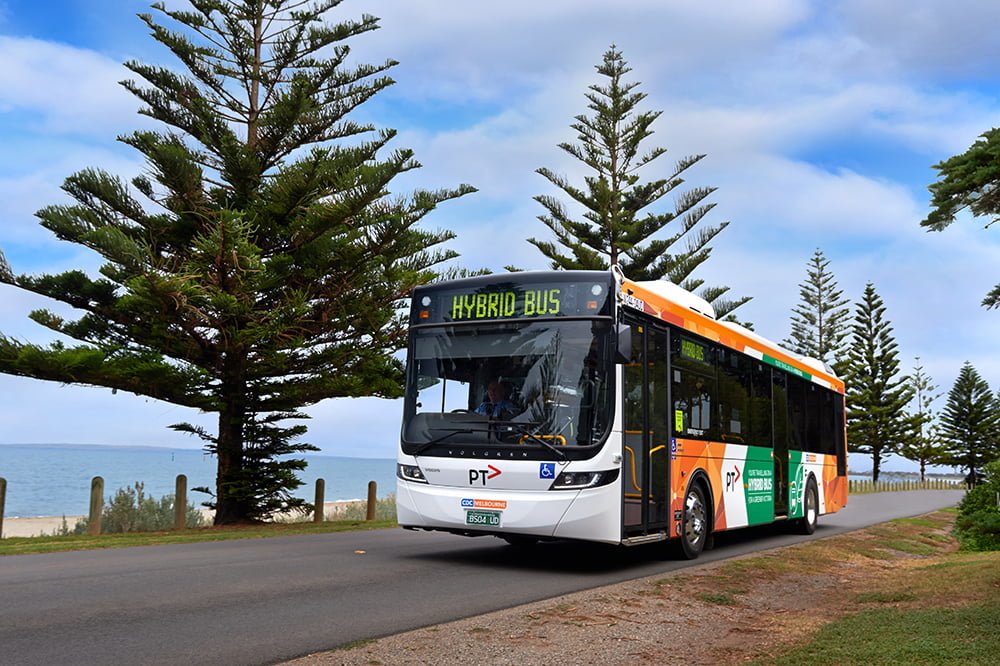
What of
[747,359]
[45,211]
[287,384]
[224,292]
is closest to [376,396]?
[287,384]

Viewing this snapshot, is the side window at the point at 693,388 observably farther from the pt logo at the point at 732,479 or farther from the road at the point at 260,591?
the road at the point at 260,591

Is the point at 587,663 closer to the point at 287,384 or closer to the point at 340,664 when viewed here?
the point at 340,664

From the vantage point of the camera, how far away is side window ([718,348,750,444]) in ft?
41.3

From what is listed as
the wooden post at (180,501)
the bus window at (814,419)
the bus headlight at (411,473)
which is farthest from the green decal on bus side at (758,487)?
the wooden post at (180,501)

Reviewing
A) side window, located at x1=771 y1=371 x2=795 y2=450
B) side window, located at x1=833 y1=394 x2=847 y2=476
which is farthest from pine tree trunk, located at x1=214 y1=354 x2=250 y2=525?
side window, located at x1=833 y1=394 x2=847 y2=476

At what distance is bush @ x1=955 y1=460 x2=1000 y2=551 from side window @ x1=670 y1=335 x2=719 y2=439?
145 inches

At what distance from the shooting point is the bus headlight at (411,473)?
9992 mm

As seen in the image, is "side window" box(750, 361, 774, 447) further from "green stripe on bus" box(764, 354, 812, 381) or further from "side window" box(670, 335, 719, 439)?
"side window" box(670, 335, 719, 439)

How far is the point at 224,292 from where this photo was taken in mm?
17438

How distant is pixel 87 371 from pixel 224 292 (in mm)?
3438

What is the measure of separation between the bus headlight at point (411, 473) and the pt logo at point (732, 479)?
4543mm

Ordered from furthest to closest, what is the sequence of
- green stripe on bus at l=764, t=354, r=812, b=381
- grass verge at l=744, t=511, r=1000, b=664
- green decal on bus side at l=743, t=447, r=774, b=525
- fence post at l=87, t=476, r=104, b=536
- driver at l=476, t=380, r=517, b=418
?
fence post at l=87, t=476, r=104, b=536, green stripe on bus at l=764, t=354, r=812, b=381, green decal on bus side at l=743, t=447, r=774, b=525, driver at l=476, t=380, r=517, b=418, grass verge at l=744, t=511, r=1000, b=664

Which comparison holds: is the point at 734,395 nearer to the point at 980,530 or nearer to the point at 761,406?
the point at 761,406

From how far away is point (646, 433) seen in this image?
1029 cm
